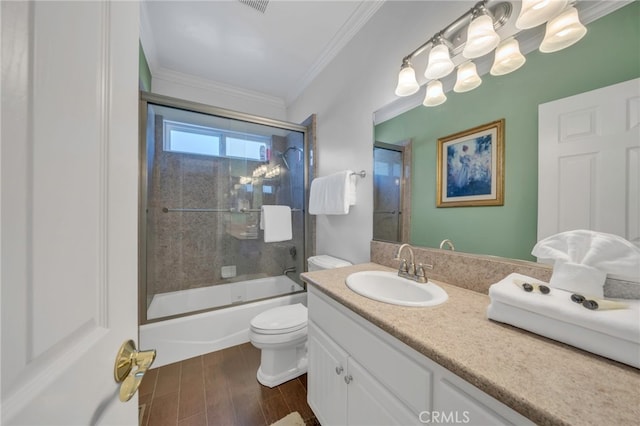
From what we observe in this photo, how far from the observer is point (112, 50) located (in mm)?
412

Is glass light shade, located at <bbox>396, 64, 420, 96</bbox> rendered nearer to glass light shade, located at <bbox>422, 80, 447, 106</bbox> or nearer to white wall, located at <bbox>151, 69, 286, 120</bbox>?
glass light shade, located at <bbox>422, 80, 447, 106</bbox>

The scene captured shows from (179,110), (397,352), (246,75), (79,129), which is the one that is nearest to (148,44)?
(179,110)

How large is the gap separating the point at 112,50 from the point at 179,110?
1859mm

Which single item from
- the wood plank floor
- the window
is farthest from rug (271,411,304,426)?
the window

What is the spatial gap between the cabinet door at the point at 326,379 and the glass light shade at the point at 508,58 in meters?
1.36

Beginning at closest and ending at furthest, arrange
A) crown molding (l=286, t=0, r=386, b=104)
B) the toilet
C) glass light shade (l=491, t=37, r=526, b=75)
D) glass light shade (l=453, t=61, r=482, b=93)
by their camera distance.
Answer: glass light shade (l=491, t=37, r=526, b=75)
glass light shade (l=453, t=61, r=482, b=93)
the toilet
crown molding (l=286, t=0, r=386, b=104)

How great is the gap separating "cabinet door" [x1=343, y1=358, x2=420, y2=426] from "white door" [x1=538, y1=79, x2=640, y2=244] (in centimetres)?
80

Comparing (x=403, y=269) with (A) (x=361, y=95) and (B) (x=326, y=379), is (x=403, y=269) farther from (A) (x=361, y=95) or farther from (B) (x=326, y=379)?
(A) (x=361, y=95)

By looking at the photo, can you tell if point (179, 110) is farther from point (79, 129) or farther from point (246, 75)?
point (79, 129)

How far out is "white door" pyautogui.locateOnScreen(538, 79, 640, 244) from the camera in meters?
0.67

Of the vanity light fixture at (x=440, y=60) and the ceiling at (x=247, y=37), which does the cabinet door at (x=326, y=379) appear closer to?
the vanity light fixture at (x=440, y=60)

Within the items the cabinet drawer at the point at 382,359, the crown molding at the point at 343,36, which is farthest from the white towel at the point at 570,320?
the crown molding at the point at 343,36

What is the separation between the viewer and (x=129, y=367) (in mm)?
438

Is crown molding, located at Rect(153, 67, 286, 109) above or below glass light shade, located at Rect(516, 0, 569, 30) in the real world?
above
